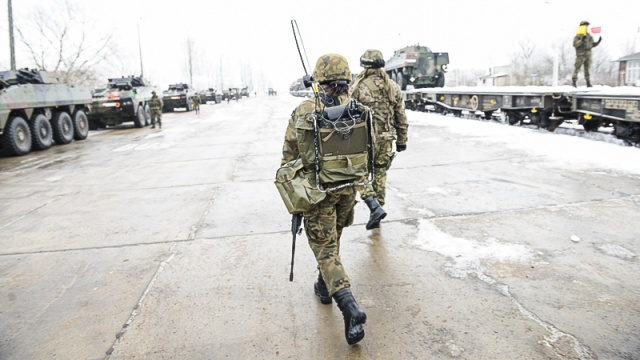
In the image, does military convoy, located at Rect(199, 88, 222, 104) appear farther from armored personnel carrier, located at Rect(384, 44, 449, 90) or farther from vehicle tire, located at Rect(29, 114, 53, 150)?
vehicle tire, located at Rect(29, 114, 53, 150)

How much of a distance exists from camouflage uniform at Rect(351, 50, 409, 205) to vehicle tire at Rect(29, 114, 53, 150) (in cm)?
1059

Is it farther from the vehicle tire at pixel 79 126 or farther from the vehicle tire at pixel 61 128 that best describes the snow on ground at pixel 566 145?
the vehicle tire at pixel 79 126

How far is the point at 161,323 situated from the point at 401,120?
281 centimetres

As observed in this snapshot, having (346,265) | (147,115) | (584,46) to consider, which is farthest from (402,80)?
(346,265)

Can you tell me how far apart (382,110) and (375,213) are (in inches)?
40.6

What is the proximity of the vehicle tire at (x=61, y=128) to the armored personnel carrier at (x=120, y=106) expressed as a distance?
10.7 feet

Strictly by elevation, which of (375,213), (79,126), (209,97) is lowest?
(375,213)

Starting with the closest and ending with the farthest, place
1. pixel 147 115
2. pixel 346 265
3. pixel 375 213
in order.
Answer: pixel 346 265 < pixel 375 213 < pixel 147 115

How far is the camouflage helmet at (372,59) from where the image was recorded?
4.27 meters

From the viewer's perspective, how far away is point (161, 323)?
2.83 metres

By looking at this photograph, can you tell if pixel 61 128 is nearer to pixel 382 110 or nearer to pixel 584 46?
pixel 382 110

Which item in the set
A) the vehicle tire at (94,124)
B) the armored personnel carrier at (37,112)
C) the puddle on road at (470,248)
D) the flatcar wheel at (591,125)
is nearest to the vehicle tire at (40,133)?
the armored personnel carrier at (37,112)

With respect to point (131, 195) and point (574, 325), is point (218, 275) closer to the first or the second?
point (574, 325)

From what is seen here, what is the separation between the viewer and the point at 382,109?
4387 millimetres
